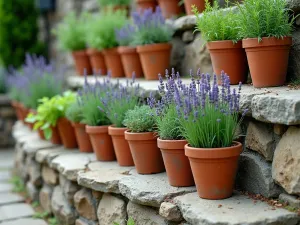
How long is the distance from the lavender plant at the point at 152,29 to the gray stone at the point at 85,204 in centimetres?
122

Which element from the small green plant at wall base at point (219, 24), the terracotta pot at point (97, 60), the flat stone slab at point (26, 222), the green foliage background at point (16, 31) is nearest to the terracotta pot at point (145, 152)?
the small green plant at wall base at point (219, 24)

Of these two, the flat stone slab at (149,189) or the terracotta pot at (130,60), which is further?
the terracotta pot at (130,60)

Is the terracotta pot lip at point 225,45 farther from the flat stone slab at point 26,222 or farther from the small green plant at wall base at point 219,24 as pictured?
the flat stone slab at point 26,222

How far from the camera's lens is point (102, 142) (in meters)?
3.60

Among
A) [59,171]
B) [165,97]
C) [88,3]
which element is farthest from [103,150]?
[88,3]

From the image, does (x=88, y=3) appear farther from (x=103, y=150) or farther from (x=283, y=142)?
(x=283, y=142)

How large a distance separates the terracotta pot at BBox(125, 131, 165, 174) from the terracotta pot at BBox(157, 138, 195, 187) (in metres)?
0.28

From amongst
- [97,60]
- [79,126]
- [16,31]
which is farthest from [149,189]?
[16,31]

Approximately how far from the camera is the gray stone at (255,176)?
8.19 feet

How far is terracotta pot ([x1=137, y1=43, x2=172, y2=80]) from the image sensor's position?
12.7 feet

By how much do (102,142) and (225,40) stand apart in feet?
3.83

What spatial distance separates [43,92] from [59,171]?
1.50 metres

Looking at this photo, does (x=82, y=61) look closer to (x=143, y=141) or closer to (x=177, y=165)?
(x=143, y=141)

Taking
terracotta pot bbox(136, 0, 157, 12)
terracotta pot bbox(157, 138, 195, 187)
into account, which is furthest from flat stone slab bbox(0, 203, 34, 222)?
terracotta pot bbox(136, 0, 157, 12)
